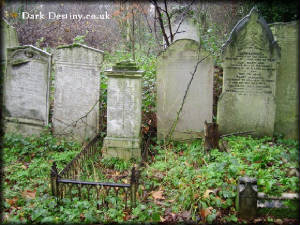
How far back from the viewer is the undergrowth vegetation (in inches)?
122

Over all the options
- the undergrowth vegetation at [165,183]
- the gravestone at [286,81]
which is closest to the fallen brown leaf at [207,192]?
the undergrowth vegetation at [165,183]

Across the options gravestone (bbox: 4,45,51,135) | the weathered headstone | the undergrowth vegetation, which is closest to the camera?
the undergrowth vegetation

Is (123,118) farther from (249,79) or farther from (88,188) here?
(249,79)

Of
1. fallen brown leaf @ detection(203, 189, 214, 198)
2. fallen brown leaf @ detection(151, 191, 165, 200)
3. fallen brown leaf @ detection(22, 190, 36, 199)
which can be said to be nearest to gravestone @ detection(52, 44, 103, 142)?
fallen brown leaf @ detection(22, 190, 36, 199)

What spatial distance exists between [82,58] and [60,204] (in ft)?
10.4

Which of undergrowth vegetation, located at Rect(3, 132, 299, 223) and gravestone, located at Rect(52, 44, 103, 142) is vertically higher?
gravestone, located at Rect(52, 44, 103, 142)

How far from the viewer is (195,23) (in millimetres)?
10164

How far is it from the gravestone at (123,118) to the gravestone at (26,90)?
178cm

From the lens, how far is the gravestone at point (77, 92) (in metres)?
5.54

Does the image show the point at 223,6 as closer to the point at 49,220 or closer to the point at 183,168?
the point at 183,168

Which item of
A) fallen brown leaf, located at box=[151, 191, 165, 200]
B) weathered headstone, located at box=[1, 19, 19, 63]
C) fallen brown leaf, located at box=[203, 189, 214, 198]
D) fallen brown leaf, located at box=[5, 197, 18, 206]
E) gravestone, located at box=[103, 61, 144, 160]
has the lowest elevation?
fallen brown leaf, located at box=[5, 197, 18, 206]

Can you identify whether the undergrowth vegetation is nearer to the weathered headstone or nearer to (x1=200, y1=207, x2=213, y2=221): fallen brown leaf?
(x1=200, y1=207, x2=213, y2=221): fallen brown leaf

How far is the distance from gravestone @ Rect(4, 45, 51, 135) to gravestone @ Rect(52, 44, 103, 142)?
273 mm

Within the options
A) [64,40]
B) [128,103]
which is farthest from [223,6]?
[128,103]
